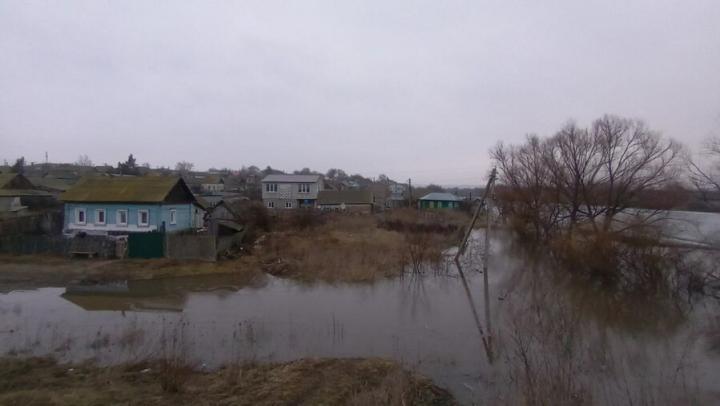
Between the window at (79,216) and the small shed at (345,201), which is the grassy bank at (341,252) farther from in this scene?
the small shed at (345,201)

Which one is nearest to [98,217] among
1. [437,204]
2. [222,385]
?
[222,385]

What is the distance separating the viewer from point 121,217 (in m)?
26.8

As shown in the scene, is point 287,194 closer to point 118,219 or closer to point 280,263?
point 118,219

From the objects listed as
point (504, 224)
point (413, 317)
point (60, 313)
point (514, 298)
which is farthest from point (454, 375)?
point (504, 224)

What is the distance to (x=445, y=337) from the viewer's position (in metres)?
12.5

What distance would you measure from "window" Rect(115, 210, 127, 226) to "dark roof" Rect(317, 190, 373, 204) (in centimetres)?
3407

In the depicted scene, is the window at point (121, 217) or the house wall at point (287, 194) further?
the house wall at point (287, 194)

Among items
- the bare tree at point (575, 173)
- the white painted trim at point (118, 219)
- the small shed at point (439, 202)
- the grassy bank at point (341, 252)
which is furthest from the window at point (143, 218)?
the small shed at point (439, 202)

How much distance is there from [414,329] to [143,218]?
1948 centimetres

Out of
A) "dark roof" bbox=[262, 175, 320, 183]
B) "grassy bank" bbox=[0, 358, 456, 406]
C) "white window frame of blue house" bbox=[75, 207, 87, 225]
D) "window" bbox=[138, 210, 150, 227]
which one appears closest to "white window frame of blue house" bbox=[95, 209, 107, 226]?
"white window frame of blue house" bbox=[75, 207, 87, 225]

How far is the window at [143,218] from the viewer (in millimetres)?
26562

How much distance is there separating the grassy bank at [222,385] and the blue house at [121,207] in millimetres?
17656

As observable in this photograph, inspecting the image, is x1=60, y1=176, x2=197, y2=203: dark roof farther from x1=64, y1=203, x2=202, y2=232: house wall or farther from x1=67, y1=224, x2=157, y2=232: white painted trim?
x1=67, y1=224, x2=157, y2=232: white painted trim

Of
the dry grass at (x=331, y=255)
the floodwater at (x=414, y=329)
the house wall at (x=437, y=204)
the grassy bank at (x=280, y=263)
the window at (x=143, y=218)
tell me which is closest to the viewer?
the floodwater at (x=414, y=329)
